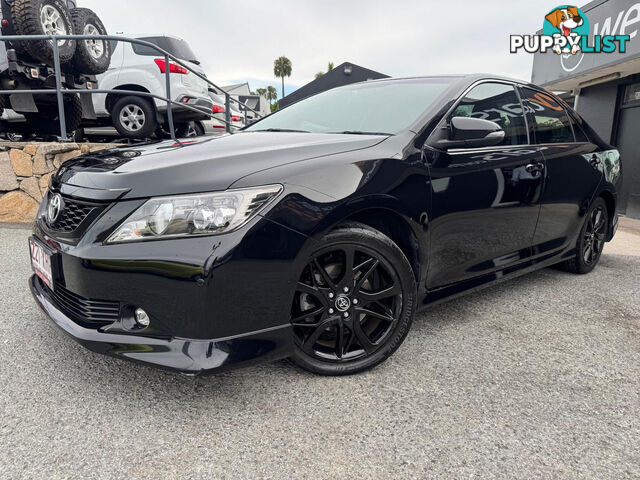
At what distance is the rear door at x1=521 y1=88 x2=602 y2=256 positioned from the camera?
10.1ft

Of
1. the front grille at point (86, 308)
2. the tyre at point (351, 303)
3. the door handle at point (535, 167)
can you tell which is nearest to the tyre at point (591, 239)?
the door handle at point (535, 167)

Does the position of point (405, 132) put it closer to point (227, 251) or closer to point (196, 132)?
point (227, 251)

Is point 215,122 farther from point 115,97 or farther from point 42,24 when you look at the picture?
point 42,24

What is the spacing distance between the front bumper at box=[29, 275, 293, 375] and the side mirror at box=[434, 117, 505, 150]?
4.07 ft

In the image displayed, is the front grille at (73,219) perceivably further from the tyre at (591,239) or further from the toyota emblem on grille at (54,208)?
the tyre at (591,239)

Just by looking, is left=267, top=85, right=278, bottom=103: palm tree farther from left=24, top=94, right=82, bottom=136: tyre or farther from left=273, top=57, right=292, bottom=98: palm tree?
left=24, top=94, right=82, bottom=136: tyre

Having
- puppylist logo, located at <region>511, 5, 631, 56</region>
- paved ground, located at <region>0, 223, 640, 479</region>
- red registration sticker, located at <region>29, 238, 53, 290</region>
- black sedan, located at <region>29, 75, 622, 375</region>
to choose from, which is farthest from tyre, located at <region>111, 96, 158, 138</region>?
puppylist logo, located at <region>511, 5, 631, 56</region>

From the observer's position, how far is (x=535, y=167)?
292cm

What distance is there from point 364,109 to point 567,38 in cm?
879

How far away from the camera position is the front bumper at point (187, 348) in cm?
165

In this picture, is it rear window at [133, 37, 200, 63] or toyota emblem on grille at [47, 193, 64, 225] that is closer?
toyota emblem on grille at [47, 193, 64, 225]

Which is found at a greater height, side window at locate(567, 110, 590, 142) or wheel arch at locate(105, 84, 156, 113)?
wheel arch at locate(105, 84, 156, 113)

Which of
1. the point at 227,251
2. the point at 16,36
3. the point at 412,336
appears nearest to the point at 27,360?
the point at 227,251

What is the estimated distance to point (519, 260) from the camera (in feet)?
9.66
